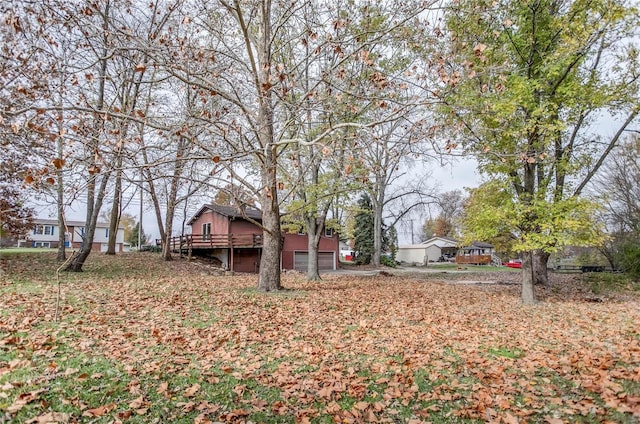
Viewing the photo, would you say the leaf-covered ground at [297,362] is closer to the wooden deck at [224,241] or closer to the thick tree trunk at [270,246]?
the thick tree trunk at [270,246]

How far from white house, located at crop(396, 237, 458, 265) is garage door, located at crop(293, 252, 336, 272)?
20483mm

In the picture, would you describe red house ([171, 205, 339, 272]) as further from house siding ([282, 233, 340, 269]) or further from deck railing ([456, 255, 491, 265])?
deck railing ([456, 255, 491, 265])

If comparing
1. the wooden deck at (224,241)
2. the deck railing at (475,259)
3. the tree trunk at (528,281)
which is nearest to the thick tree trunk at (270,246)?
the tree trunk at (528,281)

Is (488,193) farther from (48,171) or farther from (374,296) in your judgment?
(48,171)

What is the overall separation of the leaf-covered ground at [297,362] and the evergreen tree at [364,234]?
2735 centimetres

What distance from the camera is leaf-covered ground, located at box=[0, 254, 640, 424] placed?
12.8 ft

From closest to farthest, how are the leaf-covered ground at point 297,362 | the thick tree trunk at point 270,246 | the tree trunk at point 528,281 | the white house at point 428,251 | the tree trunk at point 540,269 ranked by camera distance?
the leaf-covered ground at point 297,362, the thick tree trunk at point 270,246, the tree trunk at point 528,281, the tree trunk at point 540,269, the white house at point 428,251

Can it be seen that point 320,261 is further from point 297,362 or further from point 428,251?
point 297,362

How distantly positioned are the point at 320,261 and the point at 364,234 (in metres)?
8.23

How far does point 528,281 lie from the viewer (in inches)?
458

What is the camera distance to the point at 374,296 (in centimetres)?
1170

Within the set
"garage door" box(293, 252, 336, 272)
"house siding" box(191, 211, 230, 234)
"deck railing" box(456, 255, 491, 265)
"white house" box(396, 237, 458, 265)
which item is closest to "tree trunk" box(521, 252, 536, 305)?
"garage door" box(293, 252, 336, 272)

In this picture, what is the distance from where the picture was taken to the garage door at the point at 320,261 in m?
29.2

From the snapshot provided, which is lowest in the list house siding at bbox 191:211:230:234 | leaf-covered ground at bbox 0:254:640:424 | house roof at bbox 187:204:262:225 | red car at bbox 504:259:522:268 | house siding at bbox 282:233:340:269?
red car at bbox 504:259:522:268
